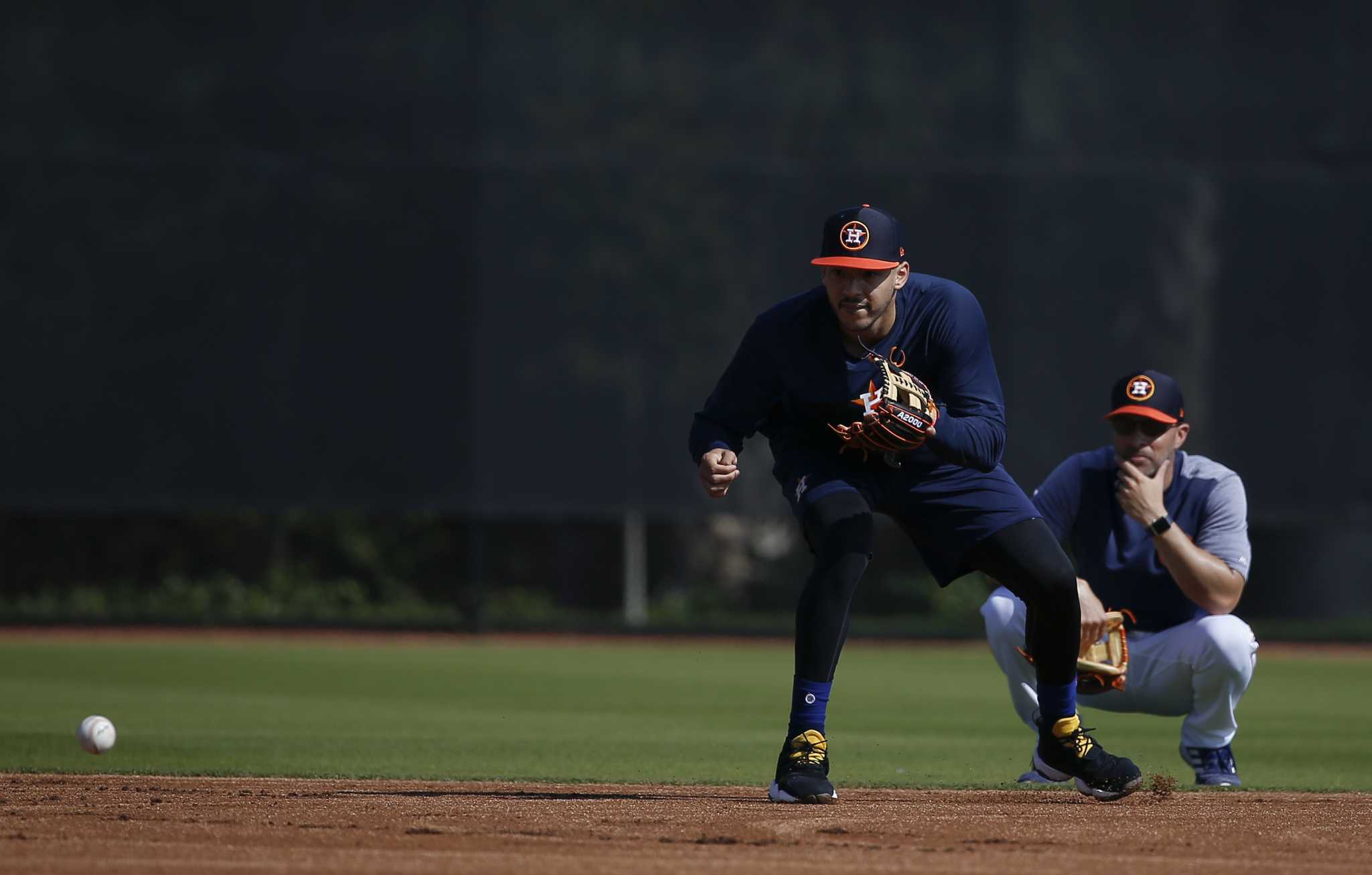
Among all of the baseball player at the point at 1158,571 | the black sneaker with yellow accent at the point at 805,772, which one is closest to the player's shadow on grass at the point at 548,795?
the black sneaker with yellow accent at the point at 805,772

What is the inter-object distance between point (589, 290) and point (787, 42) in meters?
2.54

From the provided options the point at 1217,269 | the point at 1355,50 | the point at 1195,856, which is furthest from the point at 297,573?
the point at 1195,856

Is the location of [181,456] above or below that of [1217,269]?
below

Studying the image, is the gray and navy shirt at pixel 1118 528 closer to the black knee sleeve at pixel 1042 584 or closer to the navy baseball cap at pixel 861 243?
the black knee sleeve at pixel 1042 584

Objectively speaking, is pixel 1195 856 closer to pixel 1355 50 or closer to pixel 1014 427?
pixel 1014 427

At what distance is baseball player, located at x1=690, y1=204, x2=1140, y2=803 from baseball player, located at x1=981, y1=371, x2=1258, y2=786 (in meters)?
0.64

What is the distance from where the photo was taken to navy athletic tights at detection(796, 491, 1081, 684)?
197 inches

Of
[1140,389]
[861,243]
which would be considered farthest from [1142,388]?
[861,243]

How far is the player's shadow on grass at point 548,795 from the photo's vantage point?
5.20 m

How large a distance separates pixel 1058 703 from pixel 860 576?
0.73 m

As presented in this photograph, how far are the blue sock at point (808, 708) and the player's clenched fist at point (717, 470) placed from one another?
587 millimetres

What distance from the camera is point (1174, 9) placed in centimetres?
1412

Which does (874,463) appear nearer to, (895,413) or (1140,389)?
(895,413)

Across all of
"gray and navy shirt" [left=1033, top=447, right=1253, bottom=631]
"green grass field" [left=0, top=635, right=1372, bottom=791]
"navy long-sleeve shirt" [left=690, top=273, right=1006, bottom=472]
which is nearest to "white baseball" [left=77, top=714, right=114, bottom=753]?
"green grass field" [left=0, top=635, right=1372, bottom=791]
